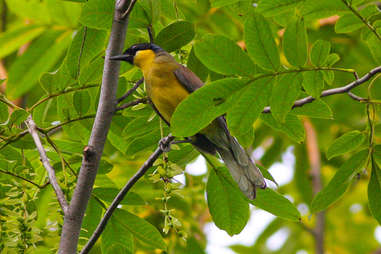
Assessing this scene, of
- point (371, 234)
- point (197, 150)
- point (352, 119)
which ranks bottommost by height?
point (371, 234)

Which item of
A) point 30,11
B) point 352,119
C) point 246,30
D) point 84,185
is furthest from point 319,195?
point 352,119

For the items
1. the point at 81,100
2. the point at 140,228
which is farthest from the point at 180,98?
the point at 140,228

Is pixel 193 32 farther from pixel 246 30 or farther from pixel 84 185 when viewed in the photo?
pixel 84 185

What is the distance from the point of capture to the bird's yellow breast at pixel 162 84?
8.24 feet

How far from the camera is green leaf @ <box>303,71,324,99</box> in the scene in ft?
6.75

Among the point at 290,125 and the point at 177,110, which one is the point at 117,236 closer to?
the point at 177,110

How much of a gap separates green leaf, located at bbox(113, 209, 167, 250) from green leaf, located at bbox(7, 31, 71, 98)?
1.01 metres

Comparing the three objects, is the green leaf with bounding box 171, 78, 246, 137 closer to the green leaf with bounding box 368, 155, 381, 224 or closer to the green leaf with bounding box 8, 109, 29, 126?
the green leaf with bounding box 8, 109, 29, 126

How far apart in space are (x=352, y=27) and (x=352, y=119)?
2.26 meters

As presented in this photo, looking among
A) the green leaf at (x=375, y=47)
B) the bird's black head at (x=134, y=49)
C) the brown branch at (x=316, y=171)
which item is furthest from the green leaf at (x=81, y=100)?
the brown branch at (x=316, y=171)

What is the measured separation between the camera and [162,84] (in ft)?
8.88

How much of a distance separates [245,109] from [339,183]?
658mm

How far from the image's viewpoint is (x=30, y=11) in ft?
9.64

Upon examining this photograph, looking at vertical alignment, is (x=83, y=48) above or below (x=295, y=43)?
above
